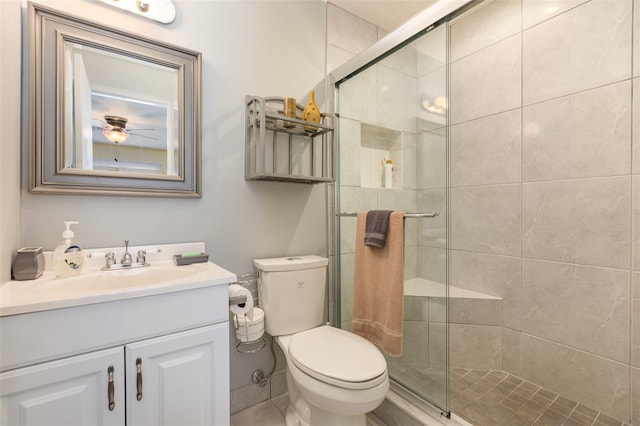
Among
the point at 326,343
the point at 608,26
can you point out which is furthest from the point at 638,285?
the point at 326,343

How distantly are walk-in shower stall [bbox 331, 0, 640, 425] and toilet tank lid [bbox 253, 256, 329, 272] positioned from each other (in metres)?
0.30

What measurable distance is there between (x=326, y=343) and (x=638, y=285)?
148 cm

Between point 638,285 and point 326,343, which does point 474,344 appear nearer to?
point 638,285

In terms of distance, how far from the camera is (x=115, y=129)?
126 cm

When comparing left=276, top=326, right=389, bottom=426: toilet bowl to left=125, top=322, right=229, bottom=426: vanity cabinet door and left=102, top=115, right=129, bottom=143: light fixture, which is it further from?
left=102, top=115, right=129, bottom=143: light fixture

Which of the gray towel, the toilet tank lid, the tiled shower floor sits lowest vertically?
the tiled shower floor

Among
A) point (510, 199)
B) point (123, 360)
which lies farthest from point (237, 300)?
point (510, 199)

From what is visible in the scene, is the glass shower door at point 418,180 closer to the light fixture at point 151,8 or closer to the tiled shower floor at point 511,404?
the tiled shower floor at point 511,404

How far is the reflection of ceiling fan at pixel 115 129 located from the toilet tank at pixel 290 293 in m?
0.85

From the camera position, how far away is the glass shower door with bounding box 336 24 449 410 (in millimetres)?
1296

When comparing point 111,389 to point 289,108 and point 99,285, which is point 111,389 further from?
point 289,108

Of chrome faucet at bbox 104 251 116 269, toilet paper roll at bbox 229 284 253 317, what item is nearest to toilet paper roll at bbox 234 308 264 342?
toilet paper roll at bbox 229 284 253 317

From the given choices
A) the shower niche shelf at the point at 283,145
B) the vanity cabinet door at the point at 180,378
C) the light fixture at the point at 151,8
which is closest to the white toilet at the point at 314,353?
the vanity cabinet door at the point at 180,378

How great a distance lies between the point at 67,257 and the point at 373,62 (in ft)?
5.59
